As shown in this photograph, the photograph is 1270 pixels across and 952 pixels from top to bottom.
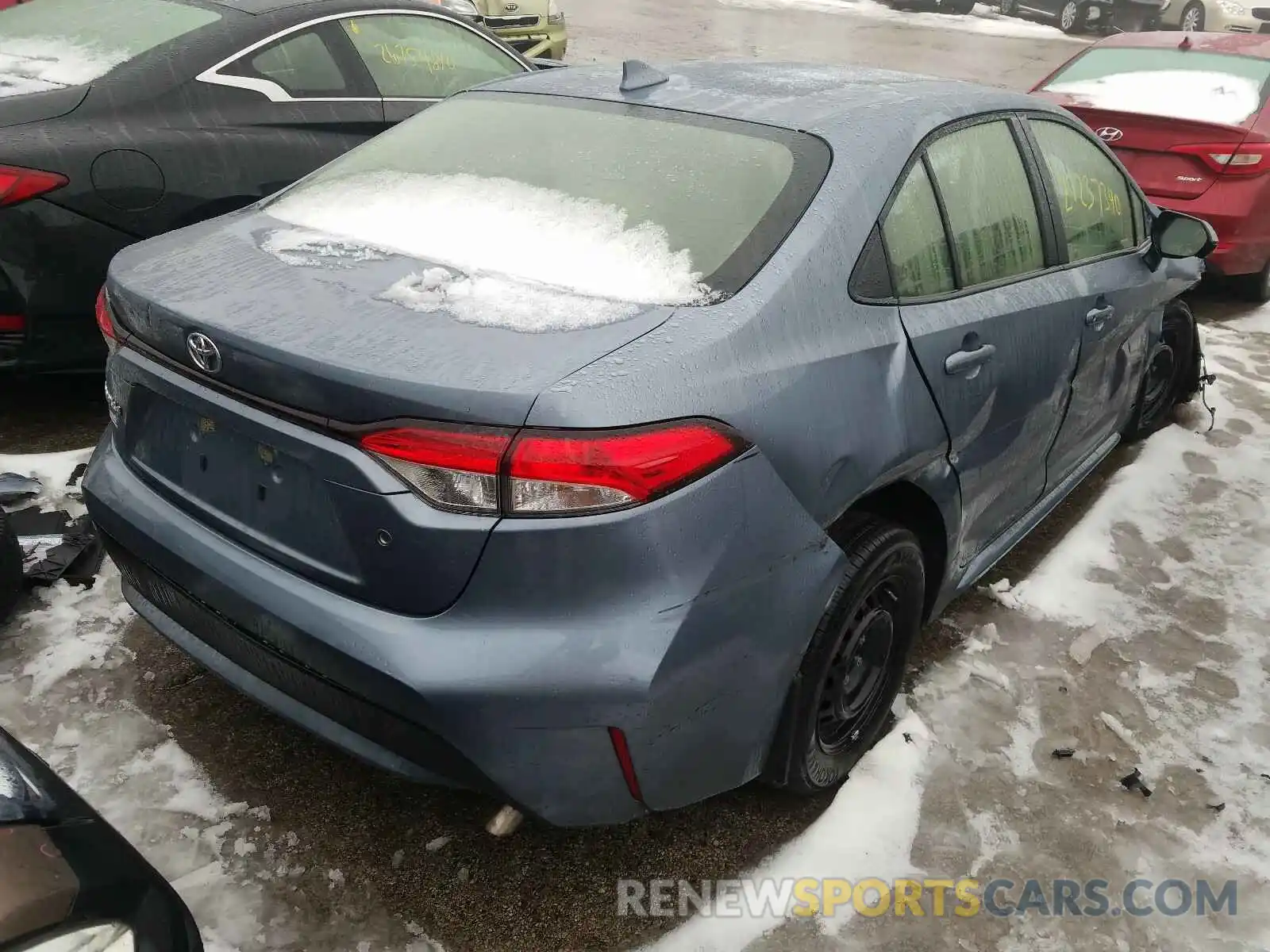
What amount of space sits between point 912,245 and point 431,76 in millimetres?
3087

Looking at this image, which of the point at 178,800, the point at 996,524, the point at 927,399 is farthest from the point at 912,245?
the point at 178,800

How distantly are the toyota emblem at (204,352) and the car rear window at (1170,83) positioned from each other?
17.6ft

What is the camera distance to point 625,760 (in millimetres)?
1748

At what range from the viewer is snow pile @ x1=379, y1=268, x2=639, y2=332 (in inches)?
70.8

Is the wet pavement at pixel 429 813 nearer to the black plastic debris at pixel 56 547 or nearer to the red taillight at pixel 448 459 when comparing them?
the black plastic debris at pixel 56 547

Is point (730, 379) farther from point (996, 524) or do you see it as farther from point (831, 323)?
point (996, 524)

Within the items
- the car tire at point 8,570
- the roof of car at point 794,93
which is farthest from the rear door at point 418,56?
the car tire at point 8,570

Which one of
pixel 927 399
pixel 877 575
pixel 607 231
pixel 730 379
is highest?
pixel 607 231

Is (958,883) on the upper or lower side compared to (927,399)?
lower

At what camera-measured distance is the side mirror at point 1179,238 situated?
3.48 m

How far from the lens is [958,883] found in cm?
225

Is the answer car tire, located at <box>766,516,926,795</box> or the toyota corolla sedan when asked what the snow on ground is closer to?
the toyota corolla sedan

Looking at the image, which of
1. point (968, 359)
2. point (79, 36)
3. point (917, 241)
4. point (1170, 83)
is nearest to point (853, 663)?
point (968, 359)

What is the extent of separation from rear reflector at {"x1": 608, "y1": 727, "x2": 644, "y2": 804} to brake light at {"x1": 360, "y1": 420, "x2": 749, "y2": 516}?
1.26ft
